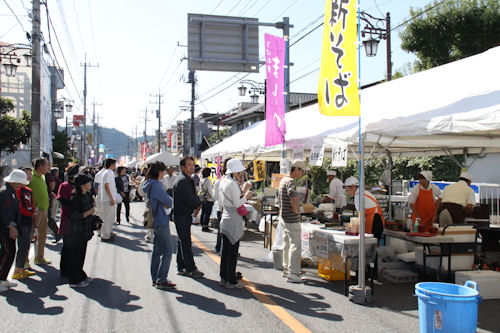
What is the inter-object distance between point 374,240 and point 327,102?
206cm

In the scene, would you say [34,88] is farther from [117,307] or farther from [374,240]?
[374,240]

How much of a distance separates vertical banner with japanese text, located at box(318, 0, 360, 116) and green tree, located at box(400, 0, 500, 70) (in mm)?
13516

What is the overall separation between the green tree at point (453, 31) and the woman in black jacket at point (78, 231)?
52.6ft

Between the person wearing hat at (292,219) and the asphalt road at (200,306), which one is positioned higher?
the person wearing hat at (292,219)

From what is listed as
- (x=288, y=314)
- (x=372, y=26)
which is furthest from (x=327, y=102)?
(x=372, y=26)

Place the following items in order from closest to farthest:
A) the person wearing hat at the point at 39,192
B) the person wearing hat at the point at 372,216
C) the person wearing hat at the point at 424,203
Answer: the person wearing hat at the point at 372,216
the person wearing hat at the point at 39,192
the person wearing hat at the point at 424,203

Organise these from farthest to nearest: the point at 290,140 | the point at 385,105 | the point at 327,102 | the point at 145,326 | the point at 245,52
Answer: the point at 245,52 → the point at 290,140 → the point at 385,105 → the point at 327,102 → the point at 145,326

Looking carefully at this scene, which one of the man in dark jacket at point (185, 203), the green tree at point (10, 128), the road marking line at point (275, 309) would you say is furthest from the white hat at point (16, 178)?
the green tree at point (10, 128)

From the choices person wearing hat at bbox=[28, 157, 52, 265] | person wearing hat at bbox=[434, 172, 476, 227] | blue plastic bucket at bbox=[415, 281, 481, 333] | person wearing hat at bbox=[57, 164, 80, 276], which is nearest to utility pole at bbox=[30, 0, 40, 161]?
person wearing hat at bbox=[28, 157, 52, 265]

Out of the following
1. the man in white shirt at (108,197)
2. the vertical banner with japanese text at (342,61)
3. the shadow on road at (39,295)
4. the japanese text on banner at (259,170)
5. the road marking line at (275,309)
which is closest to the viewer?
the road marking line at (275,309)

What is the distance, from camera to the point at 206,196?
11.2m

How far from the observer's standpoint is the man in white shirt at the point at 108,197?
948cm

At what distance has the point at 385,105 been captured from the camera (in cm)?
691

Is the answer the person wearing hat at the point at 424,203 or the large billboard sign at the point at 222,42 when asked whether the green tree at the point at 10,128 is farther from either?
the person wearing hat at the point at 424,203
